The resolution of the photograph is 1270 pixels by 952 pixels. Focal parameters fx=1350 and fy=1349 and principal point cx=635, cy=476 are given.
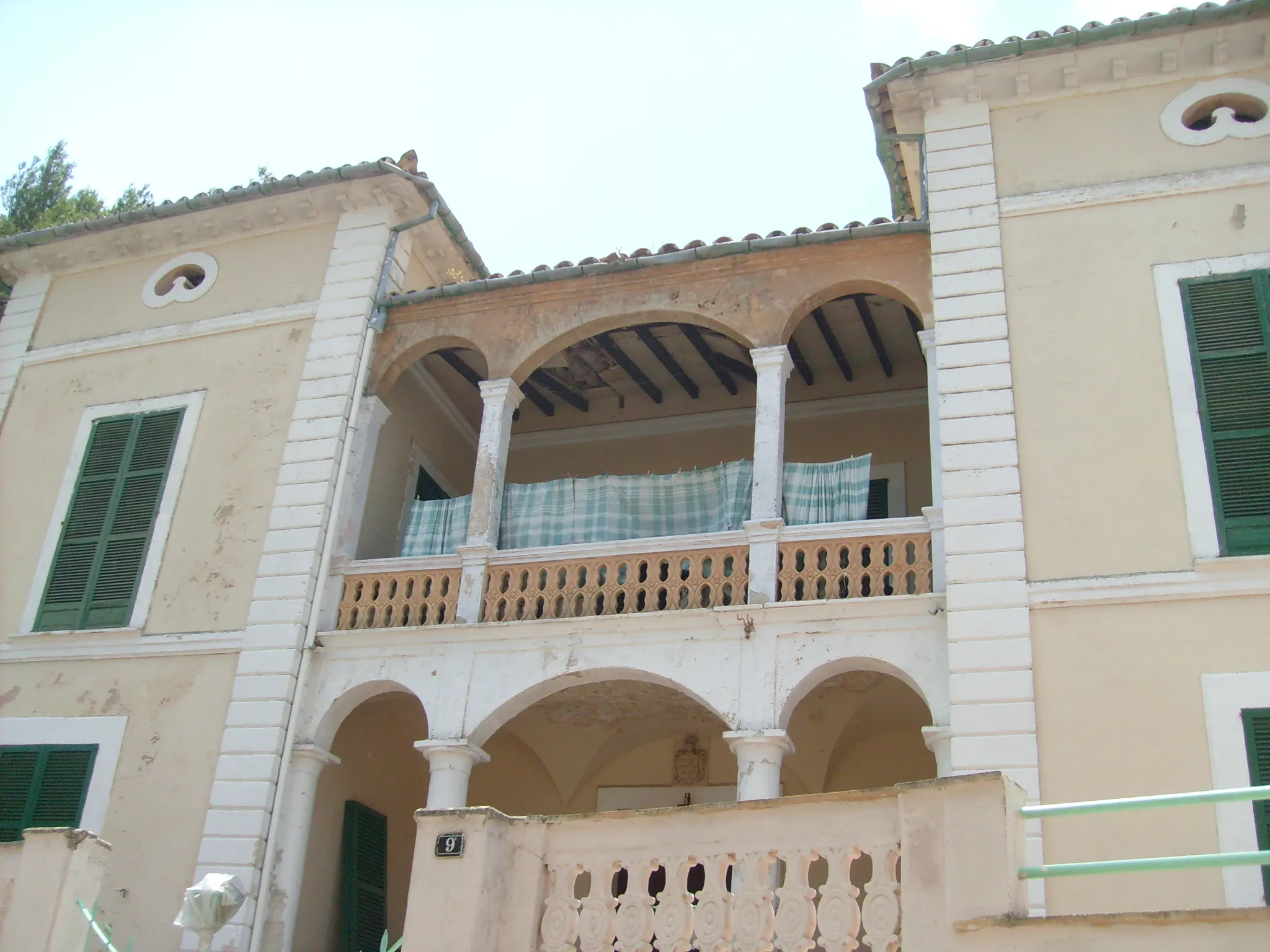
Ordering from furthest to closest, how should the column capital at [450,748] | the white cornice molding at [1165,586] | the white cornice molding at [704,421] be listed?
the white cornice molding at [704,421] → the column capital at [450,748] → the white cornice molding at [1165,586]

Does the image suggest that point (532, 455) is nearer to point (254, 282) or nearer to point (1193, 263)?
point (254, 282)

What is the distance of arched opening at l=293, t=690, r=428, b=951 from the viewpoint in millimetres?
11703

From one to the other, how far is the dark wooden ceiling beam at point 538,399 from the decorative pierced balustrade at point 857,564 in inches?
200

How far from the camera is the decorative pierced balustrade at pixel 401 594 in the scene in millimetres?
11391

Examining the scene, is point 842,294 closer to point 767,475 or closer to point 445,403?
point 767,475

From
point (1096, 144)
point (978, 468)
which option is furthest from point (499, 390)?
point (1096, 144)

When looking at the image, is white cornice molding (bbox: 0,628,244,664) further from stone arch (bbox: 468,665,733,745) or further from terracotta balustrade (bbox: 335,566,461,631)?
stone arch (bbox: 468,665,733,745)

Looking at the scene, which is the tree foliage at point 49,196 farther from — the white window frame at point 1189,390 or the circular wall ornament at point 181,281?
the white window frame at point 1189,390

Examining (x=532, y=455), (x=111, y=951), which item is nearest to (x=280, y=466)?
(x=532, y=455)

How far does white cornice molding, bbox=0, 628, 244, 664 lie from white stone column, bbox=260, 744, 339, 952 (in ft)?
3.85

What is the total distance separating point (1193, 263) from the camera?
10273 mm

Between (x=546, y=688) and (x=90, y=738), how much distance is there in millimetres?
3929

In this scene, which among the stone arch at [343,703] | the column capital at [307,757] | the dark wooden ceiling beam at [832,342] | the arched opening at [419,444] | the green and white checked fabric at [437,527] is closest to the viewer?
the column capital at [307,757]

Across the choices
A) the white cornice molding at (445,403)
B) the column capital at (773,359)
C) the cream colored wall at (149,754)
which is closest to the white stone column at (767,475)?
the column capital at (773,359)
